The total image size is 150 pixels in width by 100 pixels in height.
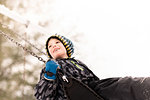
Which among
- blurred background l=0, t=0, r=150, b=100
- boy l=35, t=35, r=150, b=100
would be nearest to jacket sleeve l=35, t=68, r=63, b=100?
boy l=35, t=35, r=150, b=100

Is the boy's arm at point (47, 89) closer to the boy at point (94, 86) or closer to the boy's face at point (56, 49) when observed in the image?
the boy at point (94, 86)

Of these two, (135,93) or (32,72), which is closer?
(135,93)

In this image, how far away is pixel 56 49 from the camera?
1.33m

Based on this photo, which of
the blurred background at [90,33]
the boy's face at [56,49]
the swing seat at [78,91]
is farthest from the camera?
the blurred background at [90,33]

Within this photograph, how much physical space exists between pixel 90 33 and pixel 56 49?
1094 mm

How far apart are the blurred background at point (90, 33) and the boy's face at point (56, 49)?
631mm

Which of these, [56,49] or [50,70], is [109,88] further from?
[56,49]

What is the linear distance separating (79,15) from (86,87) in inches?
57.2

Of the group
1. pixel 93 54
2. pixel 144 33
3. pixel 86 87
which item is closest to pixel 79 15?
pixel 93 54

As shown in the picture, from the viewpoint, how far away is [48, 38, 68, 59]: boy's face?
1.32 metres

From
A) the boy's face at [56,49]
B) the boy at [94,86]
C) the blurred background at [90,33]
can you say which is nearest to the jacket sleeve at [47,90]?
the boy at [94,86]

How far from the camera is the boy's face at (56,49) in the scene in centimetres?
132

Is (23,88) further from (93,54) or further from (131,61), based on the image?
(131,61)

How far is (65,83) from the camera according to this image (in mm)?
968
